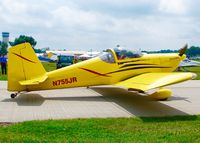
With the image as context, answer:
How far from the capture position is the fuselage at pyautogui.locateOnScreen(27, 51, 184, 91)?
12.1 m

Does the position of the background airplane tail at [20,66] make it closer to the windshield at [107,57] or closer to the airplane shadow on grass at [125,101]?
the airplane shadow on grass at [125,101]

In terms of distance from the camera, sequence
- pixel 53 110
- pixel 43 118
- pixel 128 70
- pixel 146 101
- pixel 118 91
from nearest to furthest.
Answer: pixel 43 118, pixel 53 110, pixel 146 101, pixel 128 70, pixel 118 91

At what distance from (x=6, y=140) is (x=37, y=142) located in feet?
1.97

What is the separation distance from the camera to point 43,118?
885cm

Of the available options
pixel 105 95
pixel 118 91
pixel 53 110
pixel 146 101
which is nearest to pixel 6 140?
pixel 53 110

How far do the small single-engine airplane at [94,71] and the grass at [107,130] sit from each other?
103 inches

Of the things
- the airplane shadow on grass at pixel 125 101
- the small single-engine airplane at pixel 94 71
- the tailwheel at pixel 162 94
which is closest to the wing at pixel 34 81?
the small single-engine airplane at pixel 94 71

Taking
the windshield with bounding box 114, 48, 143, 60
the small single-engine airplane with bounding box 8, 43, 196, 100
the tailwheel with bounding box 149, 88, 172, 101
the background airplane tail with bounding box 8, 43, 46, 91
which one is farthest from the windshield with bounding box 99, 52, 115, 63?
the background airplane tail with bounding box 8, 43, 46, 91

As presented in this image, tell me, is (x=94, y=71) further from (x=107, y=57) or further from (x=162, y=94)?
(x=162, y=94)

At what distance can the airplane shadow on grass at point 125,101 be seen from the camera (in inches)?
388

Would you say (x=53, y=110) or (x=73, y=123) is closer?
(x=73, y=123)

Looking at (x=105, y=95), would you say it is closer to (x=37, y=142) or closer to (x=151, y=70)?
(x=151, y=70)

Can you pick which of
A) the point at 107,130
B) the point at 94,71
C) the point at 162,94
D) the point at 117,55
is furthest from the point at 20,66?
the point at 107,130

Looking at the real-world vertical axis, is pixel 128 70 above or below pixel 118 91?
above
